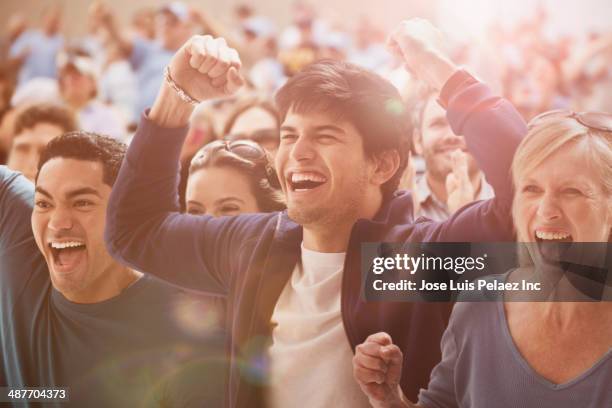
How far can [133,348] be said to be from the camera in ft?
7.70

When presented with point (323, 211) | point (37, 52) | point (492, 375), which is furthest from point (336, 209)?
point (37, 52)

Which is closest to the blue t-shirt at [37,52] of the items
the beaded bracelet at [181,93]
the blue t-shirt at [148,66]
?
the blue t-shirt at [148,66]

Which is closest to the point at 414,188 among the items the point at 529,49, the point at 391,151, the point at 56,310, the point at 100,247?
the point at 391,151

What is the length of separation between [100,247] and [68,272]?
126 millimetres

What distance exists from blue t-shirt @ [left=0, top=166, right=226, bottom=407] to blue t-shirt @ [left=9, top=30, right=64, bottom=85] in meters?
0.38

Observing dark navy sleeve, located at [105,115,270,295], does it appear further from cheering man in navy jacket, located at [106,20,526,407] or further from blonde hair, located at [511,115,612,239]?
blonde hair, located at [511,115,612,239]

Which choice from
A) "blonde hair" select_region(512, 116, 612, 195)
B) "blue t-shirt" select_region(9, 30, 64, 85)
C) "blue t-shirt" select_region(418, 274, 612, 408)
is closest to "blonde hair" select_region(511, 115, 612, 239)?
"blonde hair" select_region(512, 116, 612, 195)

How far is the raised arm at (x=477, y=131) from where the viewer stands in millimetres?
2002

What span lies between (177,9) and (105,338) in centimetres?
102

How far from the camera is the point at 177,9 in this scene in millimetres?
2430

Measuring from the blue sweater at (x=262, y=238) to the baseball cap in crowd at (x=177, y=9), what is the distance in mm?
437

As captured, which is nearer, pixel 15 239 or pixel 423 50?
pixel 423 50

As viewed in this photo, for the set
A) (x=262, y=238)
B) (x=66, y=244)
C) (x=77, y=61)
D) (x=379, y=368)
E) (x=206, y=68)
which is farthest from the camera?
(x=77, y=61)

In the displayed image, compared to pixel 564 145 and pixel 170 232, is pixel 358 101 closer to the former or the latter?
pixel 564 145
